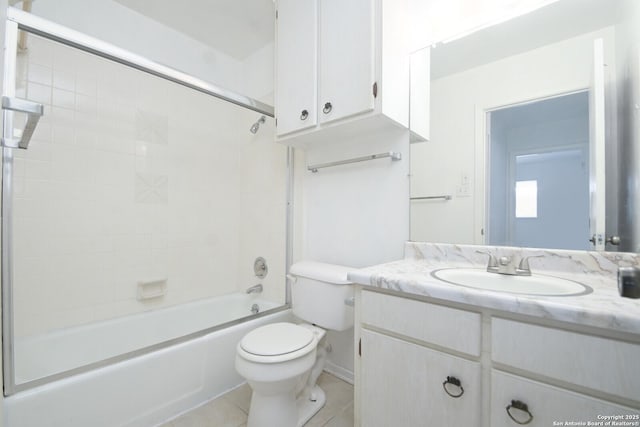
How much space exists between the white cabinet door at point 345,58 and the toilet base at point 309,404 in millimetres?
1451

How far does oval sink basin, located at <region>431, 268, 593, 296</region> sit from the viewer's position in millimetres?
847

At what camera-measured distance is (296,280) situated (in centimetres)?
157

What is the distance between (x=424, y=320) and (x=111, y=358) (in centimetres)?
132

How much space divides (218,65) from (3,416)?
239cm

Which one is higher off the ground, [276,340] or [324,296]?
[324,296]

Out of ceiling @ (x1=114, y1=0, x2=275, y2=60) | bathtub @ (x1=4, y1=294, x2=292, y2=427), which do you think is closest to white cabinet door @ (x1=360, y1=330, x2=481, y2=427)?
bathtub @ (x1=4, y1=294, x2=292, y2=427)

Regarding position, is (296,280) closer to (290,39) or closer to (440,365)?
(440,365)

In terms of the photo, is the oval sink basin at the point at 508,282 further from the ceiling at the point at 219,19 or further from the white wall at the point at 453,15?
the ceiling at the point at 219,19

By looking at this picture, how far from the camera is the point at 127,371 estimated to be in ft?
3.83

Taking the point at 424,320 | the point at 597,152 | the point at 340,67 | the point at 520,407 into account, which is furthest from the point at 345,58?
the point at 520,407

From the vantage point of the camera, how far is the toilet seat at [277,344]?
1.11 metres

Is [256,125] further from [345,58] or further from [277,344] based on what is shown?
[277,344]

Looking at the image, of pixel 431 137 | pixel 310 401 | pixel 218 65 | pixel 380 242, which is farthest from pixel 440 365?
pixel 218 65

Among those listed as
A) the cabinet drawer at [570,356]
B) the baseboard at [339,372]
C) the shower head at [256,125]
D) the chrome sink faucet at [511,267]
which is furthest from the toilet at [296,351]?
the shower head at [256,125]
